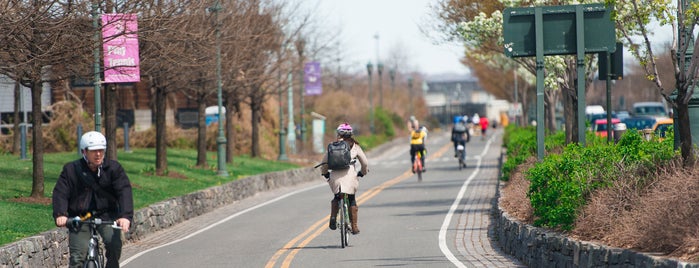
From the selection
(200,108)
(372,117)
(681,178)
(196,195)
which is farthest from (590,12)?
(372,117)

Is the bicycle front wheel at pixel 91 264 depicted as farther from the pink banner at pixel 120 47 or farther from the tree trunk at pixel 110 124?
the tree trunk at pixel 110 124

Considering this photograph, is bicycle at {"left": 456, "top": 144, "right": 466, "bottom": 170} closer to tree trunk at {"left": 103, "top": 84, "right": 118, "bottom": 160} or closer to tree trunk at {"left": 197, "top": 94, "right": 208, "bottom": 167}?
tree trunk at {"left": 197, "top": 94, "right": 208, "bottom": 167}

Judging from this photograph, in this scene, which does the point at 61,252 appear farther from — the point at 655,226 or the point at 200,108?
the point at 200,108

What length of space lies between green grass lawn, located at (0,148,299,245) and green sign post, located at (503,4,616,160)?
759cm

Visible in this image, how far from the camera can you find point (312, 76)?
1702 inches

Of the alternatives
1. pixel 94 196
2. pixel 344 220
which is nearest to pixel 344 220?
pixel 344 220

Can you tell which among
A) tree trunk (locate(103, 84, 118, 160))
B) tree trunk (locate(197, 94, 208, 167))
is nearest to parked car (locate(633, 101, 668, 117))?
tree trunk (locate(197, 94, 208, 167))

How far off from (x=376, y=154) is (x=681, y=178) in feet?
161

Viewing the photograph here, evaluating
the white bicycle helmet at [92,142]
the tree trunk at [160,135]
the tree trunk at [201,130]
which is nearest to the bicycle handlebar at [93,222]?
the white bicycle helmet at [92,142]

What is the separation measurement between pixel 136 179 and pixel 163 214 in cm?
535

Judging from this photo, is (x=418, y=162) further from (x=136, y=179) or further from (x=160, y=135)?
(x=136, y=179)

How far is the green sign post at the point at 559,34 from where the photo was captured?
17469 millimetres

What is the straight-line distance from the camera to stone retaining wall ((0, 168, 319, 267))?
14.0m

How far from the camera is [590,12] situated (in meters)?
17.5
